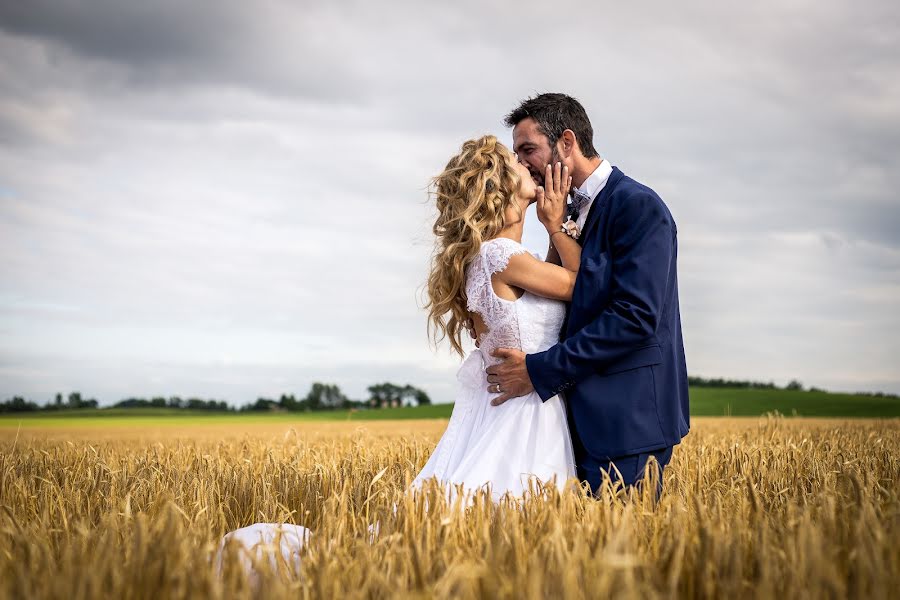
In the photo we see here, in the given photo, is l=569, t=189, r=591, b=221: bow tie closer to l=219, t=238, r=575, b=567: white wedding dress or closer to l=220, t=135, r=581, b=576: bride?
l=220, t=135, r=581, b=576: bride

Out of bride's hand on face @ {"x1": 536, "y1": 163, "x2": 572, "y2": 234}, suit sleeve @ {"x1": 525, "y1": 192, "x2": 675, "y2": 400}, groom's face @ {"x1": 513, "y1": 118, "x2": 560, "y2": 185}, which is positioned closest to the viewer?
suit sleeve @ {"x1": 525, "y1": 192, "x2": 675, "y2": 400}

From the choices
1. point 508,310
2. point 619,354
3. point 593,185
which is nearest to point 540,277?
point 508,310

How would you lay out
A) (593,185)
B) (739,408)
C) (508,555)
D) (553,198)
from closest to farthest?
(508,555)
(553,198)
(593,185)
(739,408)

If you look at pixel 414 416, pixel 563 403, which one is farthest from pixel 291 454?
pixel 414 416

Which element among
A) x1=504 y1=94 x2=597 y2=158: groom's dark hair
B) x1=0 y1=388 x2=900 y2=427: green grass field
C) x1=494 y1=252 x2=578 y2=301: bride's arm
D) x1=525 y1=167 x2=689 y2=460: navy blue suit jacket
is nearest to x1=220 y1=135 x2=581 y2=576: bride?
x1=494 y1=252 x2=578 y2=301: bride's arm

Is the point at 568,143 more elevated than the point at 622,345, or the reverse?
the point at 568,143

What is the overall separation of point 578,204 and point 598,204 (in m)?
0.23

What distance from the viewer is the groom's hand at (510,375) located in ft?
13.7

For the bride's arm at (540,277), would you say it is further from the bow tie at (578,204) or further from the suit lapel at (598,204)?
the bow tie at (578,204)

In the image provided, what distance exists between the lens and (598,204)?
14.6 ft

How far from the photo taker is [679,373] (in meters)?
4.43

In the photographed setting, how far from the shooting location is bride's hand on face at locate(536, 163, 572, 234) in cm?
440

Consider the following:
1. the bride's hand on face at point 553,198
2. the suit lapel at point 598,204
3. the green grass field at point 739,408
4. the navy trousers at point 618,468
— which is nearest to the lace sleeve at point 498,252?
the bride's hand on face at point 553,198

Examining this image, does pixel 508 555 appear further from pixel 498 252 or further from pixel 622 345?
pixel 498 252
